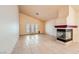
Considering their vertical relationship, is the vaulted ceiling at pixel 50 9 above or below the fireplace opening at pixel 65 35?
above

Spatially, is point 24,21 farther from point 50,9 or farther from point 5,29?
point 5,29

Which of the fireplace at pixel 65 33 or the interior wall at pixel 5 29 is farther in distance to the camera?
the fireplace at pixel 65 33

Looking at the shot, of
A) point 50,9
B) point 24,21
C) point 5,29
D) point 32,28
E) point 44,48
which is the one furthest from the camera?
point 32,28

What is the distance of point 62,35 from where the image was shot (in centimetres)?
623

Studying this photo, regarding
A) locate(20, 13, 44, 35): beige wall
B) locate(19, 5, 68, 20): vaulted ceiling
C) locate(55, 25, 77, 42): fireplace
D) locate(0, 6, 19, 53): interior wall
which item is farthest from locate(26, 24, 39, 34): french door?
locate(0, 6, 19, 53): interior wall

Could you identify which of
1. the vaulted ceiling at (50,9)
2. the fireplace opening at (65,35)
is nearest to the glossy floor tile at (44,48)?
the fireplace opening at (65,35)

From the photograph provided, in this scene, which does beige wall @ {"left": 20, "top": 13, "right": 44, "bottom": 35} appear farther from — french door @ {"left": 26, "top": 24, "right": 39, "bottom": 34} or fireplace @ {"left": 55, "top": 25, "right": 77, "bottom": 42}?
fireplace @ {"left": 55, "top": 25, "right": 77, "bottom": 42}

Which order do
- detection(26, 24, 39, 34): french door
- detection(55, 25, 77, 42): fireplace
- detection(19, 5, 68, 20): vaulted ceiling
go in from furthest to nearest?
1. detection(26, 24, 39, 34): french door
2. detection(19, 5, 68, 20): vaulted ceiling
3. detection(55, 25, 77, 42): fireplace

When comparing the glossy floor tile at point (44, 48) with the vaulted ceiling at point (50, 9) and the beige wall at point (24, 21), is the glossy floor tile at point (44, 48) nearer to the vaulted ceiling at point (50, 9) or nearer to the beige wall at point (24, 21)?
the vaulted ceiling at point (50, 9)

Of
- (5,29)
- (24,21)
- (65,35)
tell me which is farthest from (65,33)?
(24,21)

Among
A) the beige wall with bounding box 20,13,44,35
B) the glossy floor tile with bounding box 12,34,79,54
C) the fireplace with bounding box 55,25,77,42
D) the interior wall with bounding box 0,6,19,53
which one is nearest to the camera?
the interior wall with bounding box 0,6,19,53
